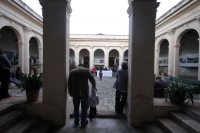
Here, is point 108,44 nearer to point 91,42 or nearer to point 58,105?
point 91,42

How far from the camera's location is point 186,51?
1384 centimetres

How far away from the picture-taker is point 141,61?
3.09 metres

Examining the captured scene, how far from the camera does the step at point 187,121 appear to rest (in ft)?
7.78

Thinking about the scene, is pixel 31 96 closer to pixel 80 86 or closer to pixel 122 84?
pixel 80 86

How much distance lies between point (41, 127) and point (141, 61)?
2716 mm

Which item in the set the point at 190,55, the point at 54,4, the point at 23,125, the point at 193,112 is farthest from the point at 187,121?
the point at 190,55

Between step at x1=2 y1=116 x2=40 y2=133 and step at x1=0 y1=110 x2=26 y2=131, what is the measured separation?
86 millimetres

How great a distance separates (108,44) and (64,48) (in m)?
20.3

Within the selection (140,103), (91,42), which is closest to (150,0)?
(140,103)

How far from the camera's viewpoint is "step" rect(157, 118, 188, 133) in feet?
8.21

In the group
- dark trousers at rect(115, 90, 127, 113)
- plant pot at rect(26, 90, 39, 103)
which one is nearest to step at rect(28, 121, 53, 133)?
plant pot at rect(26, 90, 39, 103)

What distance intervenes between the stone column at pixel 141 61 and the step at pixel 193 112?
0.77 meters

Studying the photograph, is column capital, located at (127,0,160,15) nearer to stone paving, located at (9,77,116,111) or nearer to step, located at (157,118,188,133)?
step, located at (157,118,188,133)

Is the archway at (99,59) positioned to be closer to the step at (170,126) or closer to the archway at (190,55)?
the archway at (190,55)
